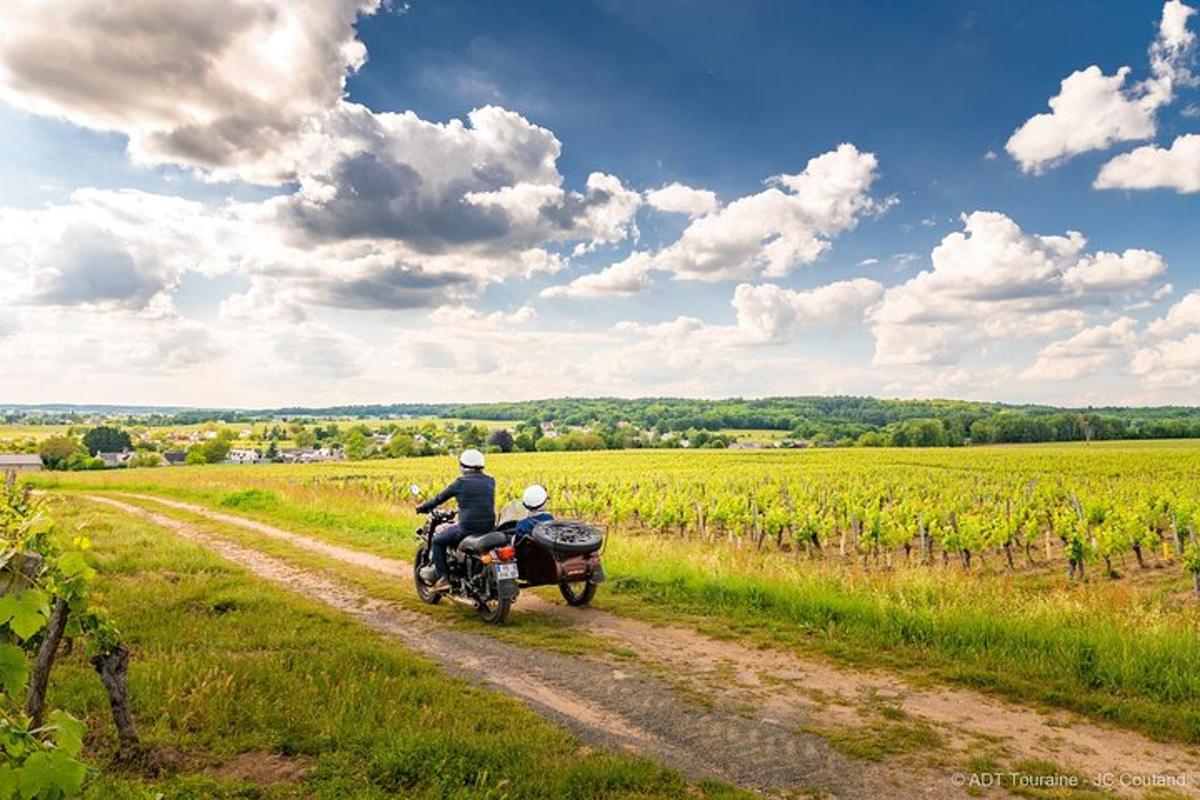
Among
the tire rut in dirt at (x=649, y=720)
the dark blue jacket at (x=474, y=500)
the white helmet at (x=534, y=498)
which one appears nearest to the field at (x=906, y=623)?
the tire rut in dirt at (x=649, y=720)

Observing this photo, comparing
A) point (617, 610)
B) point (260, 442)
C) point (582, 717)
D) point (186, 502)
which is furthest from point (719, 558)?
point (260, 442)

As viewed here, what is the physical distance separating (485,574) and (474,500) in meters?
1.00

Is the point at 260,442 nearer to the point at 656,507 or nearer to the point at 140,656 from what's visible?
the point at 656,507

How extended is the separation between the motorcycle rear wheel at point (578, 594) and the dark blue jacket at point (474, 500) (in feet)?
4.48

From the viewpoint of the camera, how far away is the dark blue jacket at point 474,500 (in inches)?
375

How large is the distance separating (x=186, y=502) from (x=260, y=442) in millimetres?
92404

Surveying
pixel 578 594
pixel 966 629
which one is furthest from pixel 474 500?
pixel 966 629

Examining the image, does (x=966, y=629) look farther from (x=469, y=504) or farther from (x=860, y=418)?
(x=860, y=418)

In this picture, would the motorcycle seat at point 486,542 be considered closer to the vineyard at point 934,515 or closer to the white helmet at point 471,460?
the white helmet at point 471,460

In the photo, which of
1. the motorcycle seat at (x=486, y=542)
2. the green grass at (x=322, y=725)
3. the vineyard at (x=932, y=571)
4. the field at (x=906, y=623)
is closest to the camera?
the green grass at (x=322, y=725)

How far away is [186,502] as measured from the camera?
2909 centimetres

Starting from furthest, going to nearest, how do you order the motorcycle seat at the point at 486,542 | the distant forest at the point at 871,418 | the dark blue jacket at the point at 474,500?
1. the distant forest at the point at 871,418
2. the dark blue jacket at the point at 474,500
3. the motorcycle seat at the point at 486,542

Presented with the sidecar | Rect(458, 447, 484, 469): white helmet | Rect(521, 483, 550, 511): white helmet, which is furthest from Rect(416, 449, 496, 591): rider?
the sidecar

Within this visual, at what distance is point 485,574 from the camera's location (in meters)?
9.17
